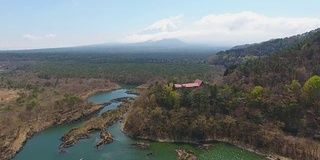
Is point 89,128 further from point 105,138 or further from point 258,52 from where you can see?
point 258,52

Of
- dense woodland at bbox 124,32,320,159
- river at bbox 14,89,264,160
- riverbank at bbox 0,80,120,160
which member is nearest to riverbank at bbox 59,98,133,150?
river at bbox 14,89,264,160

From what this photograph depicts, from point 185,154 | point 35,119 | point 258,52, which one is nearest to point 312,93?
point 185,154

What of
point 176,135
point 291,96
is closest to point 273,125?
point 291,96

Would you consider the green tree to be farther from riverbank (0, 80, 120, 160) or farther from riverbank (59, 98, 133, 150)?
riverbank (0, 80, 120, 160)

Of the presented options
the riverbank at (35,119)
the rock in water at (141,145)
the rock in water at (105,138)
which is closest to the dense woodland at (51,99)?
the riverbank at (35,119)

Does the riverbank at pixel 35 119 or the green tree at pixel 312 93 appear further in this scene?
the riverbank at pixel 35 119

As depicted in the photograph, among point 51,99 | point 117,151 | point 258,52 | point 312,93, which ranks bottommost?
point 117,151

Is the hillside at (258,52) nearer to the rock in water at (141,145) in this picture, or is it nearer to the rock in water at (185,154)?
the rock in water at (141,145)
